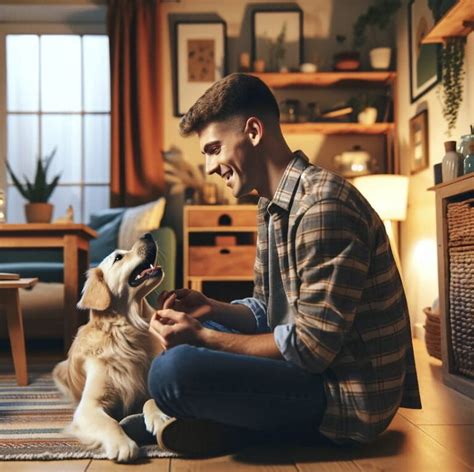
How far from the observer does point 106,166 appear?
517 cm

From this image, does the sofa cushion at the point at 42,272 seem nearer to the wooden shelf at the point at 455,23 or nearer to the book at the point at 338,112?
the book at the point at 338,112

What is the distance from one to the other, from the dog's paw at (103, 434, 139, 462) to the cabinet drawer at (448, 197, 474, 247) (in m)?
1.39

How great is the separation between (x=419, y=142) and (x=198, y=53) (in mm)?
1812

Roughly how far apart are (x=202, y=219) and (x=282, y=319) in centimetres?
290

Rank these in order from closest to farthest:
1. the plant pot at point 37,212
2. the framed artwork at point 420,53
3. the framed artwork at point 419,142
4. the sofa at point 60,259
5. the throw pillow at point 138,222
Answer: the sofa at point 60,259
the plant pot at point 37,212
the framed artwork at point 420,53
the framed artwork at point 419,142
the throw pillow at point 138,222

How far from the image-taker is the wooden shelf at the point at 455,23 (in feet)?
8.84

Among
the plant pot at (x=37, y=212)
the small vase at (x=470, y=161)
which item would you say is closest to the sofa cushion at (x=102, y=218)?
the plant pot at (x=37, y=212)

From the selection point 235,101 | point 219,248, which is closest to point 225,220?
point 219,248

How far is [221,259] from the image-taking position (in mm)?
4461

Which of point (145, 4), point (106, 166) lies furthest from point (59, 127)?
point (145, 4)

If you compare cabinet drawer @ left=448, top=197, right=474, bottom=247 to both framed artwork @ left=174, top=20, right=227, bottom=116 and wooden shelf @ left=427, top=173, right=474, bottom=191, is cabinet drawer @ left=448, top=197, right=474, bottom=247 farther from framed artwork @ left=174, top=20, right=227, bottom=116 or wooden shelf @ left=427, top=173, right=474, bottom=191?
framed artwork @ left=174, top=20, right=227, bottom=116

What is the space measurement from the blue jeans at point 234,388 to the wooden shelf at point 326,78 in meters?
3.41

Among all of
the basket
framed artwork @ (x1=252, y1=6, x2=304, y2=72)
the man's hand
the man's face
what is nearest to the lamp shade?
framed artwork @ (x1=252, y1=6, x2=304, y2=72)

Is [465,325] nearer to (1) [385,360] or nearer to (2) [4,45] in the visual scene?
(1) [385,360]
